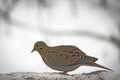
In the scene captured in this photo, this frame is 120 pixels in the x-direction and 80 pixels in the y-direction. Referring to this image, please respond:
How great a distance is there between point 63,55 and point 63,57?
0.01 metres

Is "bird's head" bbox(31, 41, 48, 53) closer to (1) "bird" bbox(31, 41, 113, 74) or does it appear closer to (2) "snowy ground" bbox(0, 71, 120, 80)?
(1) "bird" bbox(31, 41, 113, 74)

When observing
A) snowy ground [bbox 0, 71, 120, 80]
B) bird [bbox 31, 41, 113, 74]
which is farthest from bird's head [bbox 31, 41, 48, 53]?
snowy ground [bbox 0, 71, 120, 80]

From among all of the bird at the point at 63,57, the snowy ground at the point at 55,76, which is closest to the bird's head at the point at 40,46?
the bird at the point at 63,57

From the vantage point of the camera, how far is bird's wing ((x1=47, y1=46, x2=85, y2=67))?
272 cm

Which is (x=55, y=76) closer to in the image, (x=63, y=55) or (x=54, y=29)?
(x=63, y=55)

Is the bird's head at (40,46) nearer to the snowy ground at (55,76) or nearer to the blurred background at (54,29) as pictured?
the blurred background at (54,29)

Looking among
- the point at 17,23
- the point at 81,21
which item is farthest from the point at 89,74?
the point at 17,23

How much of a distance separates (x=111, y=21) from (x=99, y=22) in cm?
11

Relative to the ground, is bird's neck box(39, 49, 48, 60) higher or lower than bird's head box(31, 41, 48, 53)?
lower

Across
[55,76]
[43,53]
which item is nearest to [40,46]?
[43,53]

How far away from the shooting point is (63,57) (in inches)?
107

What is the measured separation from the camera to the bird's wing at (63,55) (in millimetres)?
2719

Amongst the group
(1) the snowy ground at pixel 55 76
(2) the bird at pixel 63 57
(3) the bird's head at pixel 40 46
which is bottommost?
(1) the snowy ground at pixel 55 76

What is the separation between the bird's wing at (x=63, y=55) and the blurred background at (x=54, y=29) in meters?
0.02
